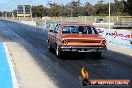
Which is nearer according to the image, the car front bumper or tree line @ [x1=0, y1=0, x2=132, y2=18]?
the car front bumper

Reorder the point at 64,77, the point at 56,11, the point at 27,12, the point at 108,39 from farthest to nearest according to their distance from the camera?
the point at 27,12 < the point at 56,11 < the point at 108,39 < the point at 64,77

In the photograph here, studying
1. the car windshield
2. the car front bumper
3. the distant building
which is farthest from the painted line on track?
the distant building

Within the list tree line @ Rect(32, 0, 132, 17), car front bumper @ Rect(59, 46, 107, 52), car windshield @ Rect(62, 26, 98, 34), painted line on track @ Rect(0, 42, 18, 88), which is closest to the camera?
painted line on track @ Rect(0, 42, 18, 88)

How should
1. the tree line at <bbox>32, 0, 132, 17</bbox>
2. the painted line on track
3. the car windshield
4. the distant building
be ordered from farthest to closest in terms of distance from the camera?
the distant building < the tree line at <bbox>32, 0, 132, 17</bbox> < the car windshield < the painted line on track

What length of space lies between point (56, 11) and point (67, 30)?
16217cm

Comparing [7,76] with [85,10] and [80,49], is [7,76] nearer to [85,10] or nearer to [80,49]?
[80,49]

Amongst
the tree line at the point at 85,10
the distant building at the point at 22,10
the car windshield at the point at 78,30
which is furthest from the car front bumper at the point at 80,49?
the distant building at the point at 22,10

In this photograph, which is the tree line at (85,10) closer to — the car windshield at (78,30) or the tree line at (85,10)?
the tree line at (85,10)

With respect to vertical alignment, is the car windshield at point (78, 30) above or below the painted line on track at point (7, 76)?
above

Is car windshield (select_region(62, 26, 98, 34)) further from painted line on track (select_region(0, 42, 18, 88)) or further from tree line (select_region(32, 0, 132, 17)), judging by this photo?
tree line (select_region(32, 0, 132, 17))

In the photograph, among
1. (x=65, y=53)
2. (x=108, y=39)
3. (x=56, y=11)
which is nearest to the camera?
(x=65, y=53)

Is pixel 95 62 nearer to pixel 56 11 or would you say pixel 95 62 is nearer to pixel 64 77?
pixel 64 77

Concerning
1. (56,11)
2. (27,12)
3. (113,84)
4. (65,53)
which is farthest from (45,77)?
(27,12)

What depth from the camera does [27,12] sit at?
196m
